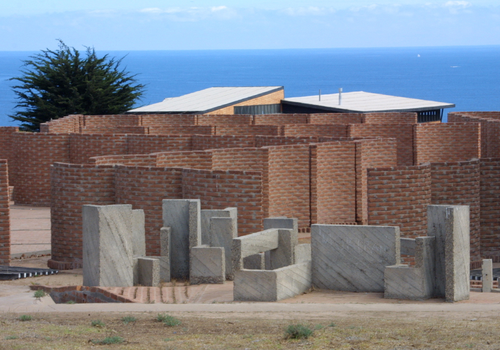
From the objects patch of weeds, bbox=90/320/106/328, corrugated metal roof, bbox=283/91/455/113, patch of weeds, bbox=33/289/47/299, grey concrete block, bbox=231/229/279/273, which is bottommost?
patch of weeds, bbox=33/289/47/299

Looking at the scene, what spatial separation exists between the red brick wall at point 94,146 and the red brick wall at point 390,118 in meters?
10.0

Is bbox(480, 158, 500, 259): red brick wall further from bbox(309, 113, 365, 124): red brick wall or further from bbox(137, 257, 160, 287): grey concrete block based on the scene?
bbox(309, 113, 365, 124): red brick wall

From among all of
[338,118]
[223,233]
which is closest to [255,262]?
[223,233]

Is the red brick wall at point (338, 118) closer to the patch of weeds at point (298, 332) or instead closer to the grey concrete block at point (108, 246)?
the grey concrete block at point (108, 246)

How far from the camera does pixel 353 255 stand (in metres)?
12.3

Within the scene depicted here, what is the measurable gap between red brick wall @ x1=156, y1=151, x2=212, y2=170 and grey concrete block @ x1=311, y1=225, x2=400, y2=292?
270 inches

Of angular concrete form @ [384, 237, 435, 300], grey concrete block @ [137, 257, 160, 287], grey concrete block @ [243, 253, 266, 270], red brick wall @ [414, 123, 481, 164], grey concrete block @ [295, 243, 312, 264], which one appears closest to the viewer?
angular concrete form @ [384, 237, 435, 300]

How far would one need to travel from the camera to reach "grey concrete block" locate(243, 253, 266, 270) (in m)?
13.5

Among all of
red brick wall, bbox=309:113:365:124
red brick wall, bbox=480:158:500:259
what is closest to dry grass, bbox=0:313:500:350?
red brick wall, bbox=480:158:500:259

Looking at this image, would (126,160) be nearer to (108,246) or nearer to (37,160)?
(108,246)

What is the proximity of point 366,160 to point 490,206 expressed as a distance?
14.1ft

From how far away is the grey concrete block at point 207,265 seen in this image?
13.3m

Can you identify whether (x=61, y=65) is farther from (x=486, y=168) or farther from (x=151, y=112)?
(x=486, y=168)

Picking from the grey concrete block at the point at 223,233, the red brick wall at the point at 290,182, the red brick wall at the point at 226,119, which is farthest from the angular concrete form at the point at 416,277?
the red brick wall at the point at 226,119
